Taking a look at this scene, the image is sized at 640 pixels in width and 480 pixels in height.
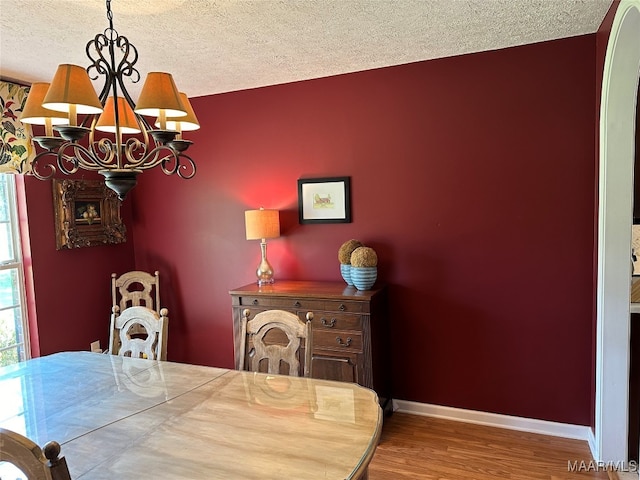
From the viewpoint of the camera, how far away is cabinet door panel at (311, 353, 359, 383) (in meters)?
3.04

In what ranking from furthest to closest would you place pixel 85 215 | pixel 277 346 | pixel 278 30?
pixel 85 215 < pixel 278 30 < pixel 277 346

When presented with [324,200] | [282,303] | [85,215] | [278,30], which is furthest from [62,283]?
[278,30]

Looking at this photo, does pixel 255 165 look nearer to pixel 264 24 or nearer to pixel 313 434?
pixel 264 24

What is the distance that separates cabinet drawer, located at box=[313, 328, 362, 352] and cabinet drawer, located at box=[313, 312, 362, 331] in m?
0.03

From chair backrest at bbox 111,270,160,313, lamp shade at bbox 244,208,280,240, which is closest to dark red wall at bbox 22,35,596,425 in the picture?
chair backrest at bbox 111,270,160,313

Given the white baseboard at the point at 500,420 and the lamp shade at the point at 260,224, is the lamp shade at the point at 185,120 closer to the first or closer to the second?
the lamp shade at the point at 260,224

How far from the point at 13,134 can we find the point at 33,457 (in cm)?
294

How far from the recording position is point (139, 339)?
8.28 ft

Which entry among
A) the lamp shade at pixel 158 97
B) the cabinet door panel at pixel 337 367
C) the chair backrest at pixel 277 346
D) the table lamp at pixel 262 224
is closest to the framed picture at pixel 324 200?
the table lamp at pixel 262 224

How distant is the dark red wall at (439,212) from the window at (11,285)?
134mm

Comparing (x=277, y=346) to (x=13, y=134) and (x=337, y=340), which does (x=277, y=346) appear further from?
(x=13, y=134)

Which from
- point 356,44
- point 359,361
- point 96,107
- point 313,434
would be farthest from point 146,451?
point 356,44

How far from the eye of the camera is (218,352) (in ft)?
13.2

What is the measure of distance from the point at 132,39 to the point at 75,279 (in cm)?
212
